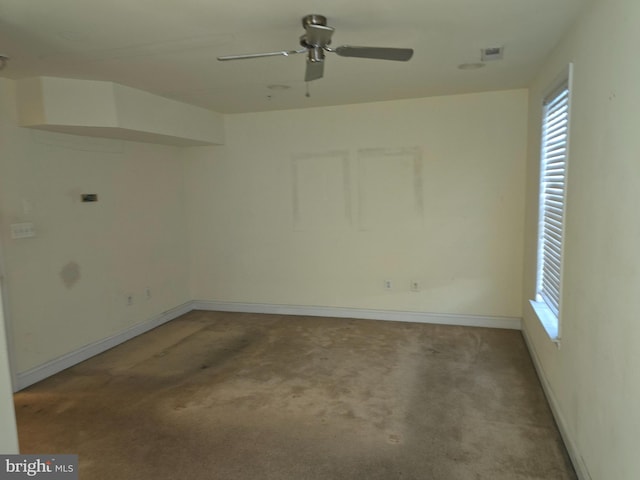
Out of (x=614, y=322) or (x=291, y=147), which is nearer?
(x=614, y=322)

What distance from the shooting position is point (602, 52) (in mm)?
1930

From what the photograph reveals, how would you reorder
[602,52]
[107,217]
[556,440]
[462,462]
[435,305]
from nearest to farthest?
[602,52], [462,462], [556,440], [107,217], [435,305]

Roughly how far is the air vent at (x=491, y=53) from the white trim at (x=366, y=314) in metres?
2.71

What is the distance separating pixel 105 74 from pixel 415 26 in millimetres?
2426

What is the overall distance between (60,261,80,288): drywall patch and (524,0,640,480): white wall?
13.4ft

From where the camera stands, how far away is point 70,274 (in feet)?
12.4

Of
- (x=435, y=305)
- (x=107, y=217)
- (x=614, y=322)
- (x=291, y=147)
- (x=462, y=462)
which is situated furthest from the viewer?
(x=291, y=147)

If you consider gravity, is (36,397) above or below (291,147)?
below

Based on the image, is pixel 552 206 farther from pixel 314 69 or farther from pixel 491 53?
Result: pixel 314 69

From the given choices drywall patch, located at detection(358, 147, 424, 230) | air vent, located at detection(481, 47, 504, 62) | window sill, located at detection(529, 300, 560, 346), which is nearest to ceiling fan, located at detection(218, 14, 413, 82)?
air vent, located at detection(481, 47, 504, 62)

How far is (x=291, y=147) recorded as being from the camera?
16.2 ft

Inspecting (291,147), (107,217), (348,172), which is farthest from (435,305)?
(107,217)

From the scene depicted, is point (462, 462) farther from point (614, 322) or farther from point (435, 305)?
point (435, 305)

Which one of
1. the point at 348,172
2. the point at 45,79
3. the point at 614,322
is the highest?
the point at 45,79
